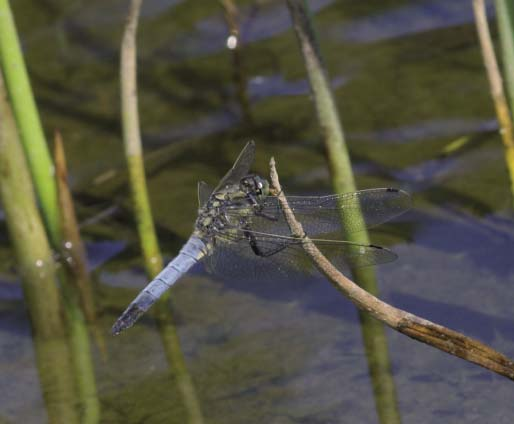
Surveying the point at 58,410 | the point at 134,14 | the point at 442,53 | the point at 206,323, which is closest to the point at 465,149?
the point at 442,53

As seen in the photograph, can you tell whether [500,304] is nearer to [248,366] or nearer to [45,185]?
[248,366]

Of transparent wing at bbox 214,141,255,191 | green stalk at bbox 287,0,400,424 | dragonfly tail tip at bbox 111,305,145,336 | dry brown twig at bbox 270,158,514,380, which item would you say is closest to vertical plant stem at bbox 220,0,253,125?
transparent wing at bbox 214,141,255,191

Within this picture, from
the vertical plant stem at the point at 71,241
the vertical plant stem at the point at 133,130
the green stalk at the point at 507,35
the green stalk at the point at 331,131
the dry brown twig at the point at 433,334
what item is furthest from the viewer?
the vertical plant stem at the point at 71,241

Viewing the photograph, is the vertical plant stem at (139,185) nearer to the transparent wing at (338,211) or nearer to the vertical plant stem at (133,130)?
the vertical plant stem at (133,130)

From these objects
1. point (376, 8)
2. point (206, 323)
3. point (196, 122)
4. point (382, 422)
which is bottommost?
point (382, 422)

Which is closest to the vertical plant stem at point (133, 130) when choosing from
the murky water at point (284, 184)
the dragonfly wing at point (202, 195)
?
the dragonfly wing at point (202, 195)

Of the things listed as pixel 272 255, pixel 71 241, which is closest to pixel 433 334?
pixel 272 255

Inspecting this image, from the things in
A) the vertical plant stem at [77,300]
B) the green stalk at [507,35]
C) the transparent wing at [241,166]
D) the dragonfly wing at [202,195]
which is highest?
the green stalk at [507,35]
